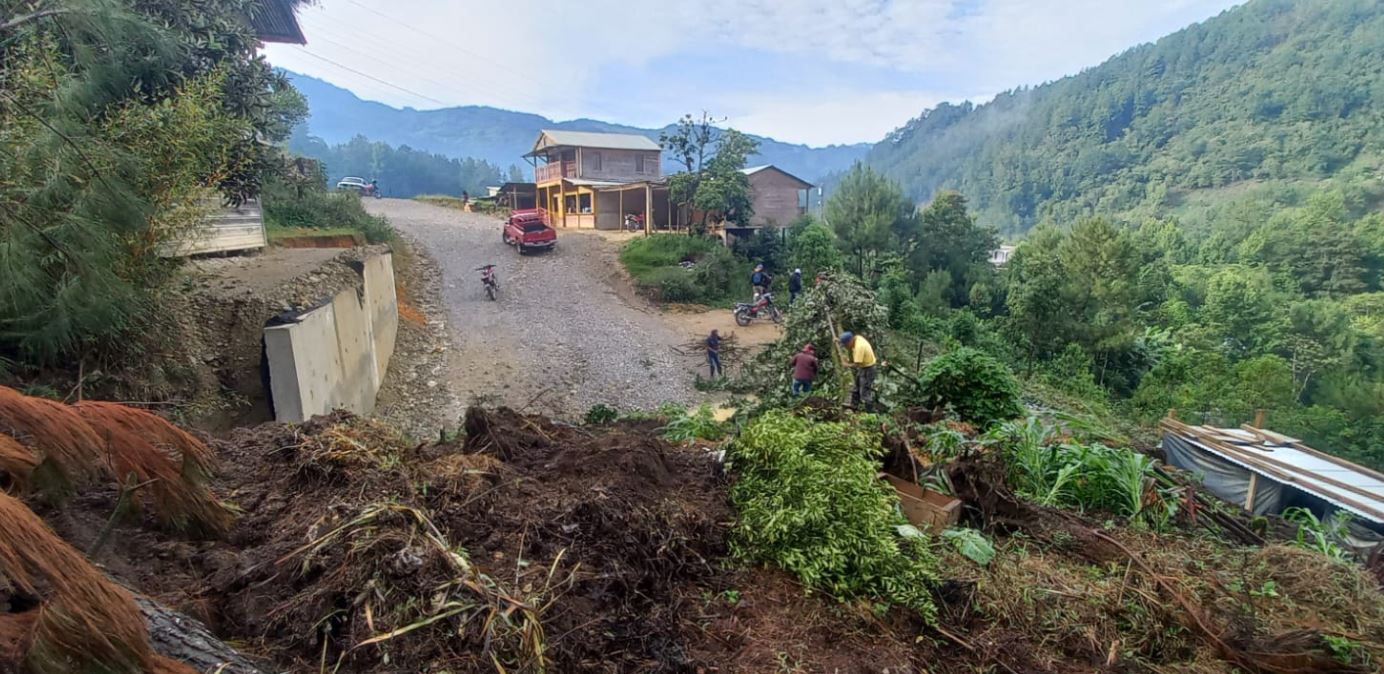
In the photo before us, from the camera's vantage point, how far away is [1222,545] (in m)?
3.50

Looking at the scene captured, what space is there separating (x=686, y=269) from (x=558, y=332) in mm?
6378

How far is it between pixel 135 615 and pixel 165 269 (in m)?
5.05

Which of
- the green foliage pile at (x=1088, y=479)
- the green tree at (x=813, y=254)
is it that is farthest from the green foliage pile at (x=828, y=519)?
the green tree at (x=813, y=254)

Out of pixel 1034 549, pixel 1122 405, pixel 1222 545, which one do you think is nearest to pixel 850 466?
pixel 1034 549

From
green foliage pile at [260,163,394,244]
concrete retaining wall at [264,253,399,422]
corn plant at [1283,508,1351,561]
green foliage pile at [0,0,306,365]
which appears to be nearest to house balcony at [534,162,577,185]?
green foliage pile at [260,163,394,244]

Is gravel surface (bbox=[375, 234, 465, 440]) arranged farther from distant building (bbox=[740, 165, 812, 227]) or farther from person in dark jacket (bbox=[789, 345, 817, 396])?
distant building (bbox=[740, 165, 812, 227])

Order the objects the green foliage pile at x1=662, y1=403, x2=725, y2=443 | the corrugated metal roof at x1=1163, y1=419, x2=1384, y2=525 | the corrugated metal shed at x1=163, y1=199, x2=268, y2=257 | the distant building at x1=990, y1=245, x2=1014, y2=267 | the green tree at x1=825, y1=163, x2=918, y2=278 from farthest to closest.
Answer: the distant building at x1=990, y1=245, x2=1014, y2=267 → the green tree at x1=825, y1=163, x2=918, y2=278 → the corrugated metal shed at x1=163, y1=199, x2=268, y2=257 → the corrugated metal roof at x1=1163, y1=419, x2=1384, y2=525 → the green foliage pile at x1=662, y1=403, x2=725, y2=443

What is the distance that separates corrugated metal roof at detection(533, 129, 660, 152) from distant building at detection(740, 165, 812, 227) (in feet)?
19.8

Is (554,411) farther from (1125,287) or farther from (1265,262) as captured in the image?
(1265,262)

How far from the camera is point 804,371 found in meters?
7.82

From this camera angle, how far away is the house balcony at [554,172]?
30.0m

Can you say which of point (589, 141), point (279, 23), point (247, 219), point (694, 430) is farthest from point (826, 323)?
point (589, 141)

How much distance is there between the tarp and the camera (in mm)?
6250

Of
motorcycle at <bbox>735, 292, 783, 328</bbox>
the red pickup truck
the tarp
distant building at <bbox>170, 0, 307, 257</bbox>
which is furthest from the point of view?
the red pickup truck
